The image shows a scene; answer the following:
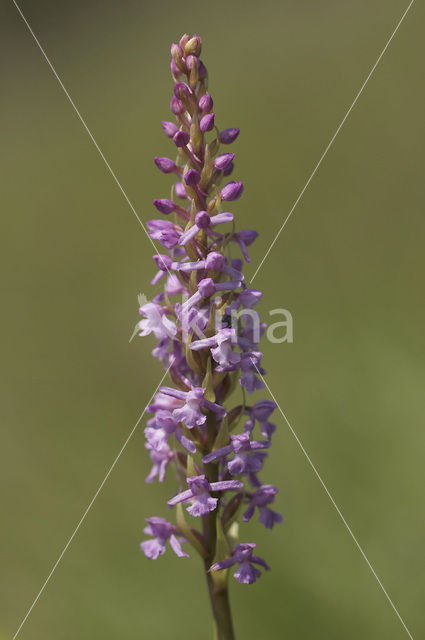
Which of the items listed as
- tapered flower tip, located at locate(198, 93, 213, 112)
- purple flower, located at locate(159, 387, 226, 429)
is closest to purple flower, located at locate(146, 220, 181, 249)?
tapered flower tip, located at locate(198, 93, 213, 112)

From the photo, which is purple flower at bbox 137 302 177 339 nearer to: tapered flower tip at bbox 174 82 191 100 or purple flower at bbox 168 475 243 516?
purple flower at bbox 168 475 243 516

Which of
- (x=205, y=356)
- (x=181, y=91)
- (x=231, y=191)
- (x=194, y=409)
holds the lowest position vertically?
(x=194, y=409)

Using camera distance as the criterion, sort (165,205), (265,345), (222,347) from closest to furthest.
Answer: (222,347) < (165,205) < (265,345)

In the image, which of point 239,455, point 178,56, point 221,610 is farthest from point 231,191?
point 221,610

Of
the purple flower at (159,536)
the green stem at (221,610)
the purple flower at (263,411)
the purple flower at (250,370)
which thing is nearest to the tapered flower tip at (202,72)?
the purple flower at (250,370)

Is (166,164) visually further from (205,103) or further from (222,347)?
(222,347)

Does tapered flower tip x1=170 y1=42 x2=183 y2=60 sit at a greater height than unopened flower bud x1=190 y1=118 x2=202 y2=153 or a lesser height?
greater

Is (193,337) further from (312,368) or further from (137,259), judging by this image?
(137,259)

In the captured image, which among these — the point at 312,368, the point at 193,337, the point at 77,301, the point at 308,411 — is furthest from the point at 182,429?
the point at 77,301
